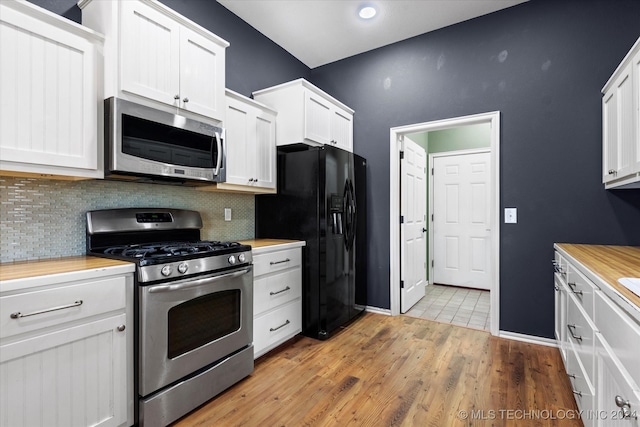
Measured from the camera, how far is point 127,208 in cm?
210

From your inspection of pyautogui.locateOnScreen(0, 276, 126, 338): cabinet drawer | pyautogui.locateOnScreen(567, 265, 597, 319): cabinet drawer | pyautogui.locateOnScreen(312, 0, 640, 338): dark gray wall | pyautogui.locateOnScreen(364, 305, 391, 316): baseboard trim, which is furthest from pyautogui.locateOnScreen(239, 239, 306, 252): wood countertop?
pyautogui.locateOnScreen(567, 265, 597, 319): cabinet drawer

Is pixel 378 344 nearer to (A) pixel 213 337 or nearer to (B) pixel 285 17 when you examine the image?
(A) pixel 213 337

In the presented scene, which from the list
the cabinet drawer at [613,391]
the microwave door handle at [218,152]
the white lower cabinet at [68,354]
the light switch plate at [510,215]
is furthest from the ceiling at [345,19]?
the cabinet drawer at [613,391]

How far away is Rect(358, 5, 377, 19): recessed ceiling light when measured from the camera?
2914 mm

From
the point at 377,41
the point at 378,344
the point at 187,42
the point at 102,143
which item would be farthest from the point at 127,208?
the point at 377,41

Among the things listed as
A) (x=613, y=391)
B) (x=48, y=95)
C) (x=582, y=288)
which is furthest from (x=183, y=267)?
(x=582, y=288)

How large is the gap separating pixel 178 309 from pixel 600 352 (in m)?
1.97

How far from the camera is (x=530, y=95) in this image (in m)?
2.81

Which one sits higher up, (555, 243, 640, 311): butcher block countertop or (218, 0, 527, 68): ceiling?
(218, 0, 527, 68): ceiling

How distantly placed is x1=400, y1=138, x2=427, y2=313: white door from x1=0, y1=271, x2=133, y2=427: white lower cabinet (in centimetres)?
280

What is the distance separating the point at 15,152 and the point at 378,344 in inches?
107

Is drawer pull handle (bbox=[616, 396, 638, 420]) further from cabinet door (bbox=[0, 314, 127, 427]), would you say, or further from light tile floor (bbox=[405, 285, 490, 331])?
light tile floor (bbox=[405, 285, 490, 331])

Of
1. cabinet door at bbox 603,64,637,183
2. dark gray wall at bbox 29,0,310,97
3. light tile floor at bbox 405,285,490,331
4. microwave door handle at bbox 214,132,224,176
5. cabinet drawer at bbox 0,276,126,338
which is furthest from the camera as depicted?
light tile floor at bbox 405,285,490,331

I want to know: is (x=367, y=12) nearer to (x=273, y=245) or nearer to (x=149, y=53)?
(x=149, y=53)
